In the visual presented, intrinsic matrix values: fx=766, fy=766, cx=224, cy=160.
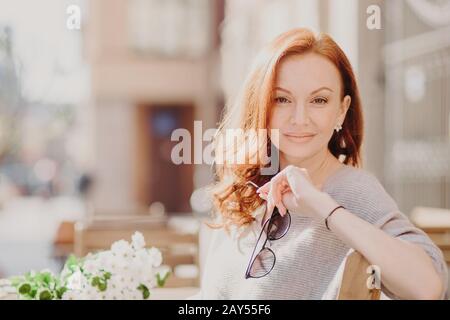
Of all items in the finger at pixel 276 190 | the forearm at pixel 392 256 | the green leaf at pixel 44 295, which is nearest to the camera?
the forearm at pixel 392 256

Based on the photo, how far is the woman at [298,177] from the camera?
1.37 m

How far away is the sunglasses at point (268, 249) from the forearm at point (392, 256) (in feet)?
0.76

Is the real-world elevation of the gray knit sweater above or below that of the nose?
below

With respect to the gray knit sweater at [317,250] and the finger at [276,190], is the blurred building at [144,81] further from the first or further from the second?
the finger at [276,190]

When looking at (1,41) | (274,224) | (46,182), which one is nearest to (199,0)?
(46,182)

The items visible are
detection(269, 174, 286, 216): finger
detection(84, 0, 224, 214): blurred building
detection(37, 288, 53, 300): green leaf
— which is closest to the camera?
detection(269, 174, 286, 216): finger

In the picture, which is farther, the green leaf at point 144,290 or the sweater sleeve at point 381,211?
the green leaf at point 144,290

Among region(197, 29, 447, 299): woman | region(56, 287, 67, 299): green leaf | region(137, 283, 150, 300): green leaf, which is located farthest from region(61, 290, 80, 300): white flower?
region(197, 29, 447, 299): woman

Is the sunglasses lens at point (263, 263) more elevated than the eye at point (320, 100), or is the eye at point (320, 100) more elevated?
the eye at point (320, 100)

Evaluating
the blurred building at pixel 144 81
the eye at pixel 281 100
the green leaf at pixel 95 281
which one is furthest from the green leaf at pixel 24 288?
the blurred building at pixel 144 81

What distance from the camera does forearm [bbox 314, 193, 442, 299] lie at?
1.20 m

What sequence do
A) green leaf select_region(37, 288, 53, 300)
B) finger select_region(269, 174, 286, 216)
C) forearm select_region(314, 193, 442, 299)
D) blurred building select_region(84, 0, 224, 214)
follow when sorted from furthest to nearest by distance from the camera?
blurred building select_region(84, 0, 224, 214) < green leaf select_region(37, 288, 53, 300) < finger select_region(269, 174, 286, 216) < forearm select_region(314, 193, 442, 299)

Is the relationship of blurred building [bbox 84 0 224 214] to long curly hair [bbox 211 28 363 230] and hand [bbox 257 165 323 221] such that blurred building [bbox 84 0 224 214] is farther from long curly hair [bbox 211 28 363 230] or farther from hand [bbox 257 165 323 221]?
hand [bbox 257 165 323 221]
